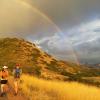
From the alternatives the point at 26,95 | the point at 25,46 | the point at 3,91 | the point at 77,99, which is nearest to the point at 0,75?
the point at 3,91

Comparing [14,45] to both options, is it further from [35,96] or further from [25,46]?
[35,96]

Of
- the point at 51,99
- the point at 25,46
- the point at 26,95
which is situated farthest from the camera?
the point at 25,46

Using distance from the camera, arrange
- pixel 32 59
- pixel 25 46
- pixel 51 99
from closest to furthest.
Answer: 1. pixel 51 99
2. pixel 32 59
3. pixel 25 46

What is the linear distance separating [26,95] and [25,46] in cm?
7647

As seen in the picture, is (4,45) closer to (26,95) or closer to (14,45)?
(14,45)

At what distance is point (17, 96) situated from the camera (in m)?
19.9

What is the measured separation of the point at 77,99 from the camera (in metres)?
20.2

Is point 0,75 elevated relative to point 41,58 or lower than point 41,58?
lower

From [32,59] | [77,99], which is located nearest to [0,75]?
[77,99]

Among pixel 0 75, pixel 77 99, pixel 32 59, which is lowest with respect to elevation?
pixel 77 99

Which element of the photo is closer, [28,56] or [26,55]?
[28,56]

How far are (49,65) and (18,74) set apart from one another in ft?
223

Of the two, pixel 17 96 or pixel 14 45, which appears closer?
pixel 17 96

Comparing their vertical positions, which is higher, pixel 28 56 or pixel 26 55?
pixel 26 55
